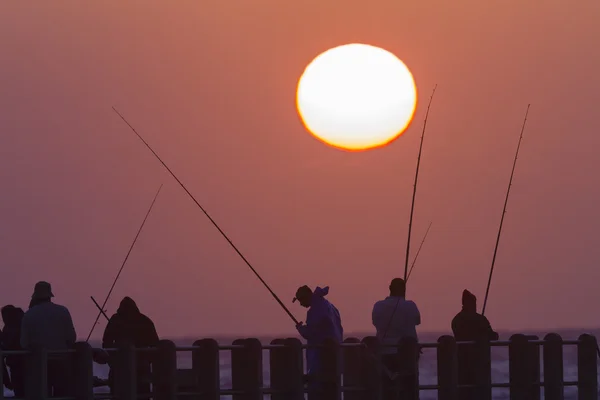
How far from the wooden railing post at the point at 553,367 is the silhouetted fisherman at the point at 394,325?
81.4 inches

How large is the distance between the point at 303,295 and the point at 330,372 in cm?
101

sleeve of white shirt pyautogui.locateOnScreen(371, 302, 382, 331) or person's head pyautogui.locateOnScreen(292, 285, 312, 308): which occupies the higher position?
person's head pyautogui.locateOnScreen(292, 285, 312, 308)

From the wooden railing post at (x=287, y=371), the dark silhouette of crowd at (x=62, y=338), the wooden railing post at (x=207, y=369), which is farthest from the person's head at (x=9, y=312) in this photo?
the wooden railing post at (x=287, y=371)

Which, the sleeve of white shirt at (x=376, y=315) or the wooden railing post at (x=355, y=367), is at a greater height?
the sleeve of white shirt at (x=376, y=315)

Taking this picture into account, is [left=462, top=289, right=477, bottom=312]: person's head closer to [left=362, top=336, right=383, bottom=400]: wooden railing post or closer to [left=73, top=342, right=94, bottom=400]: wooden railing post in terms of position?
[left=362, top=336, right=383, bottom=400]: wooden railing post

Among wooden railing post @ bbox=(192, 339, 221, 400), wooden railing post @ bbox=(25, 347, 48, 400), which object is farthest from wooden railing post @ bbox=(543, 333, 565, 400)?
wooden railing post @ bbox=(25, 347, 48, 400)

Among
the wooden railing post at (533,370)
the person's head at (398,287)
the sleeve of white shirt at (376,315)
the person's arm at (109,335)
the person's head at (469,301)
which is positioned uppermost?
the person's head at (398,287)

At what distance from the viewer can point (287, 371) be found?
16.9 m

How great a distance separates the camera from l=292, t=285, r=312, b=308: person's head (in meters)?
17.1

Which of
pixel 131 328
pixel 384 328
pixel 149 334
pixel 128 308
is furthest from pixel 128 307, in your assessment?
pixel 384 328

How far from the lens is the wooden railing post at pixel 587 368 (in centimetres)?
1905

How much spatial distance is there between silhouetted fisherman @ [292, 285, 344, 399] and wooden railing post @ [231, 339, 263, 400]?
885mm

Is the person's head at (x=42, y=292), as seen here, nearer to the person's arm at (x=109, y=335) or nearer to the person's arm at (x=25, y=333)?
the person's arm at (x=25, y=333)

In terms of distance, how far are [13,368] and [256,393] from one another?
3033mm
